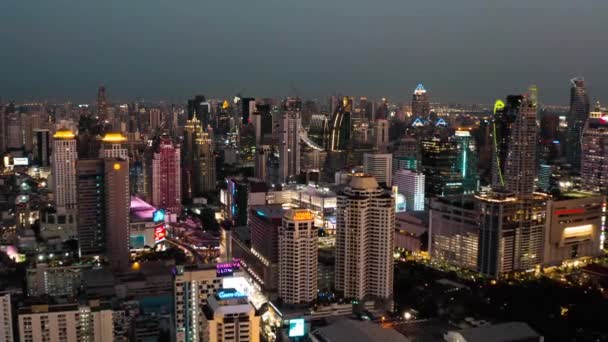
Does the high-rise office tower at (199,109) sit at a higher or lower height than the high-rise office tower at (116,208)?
higher

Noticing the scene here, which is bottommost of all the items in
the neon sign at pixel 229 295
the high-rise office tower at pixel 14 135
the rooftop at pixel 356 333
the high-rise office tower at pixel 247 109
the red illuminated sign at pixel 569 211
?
the rooftop at pixel 356 333

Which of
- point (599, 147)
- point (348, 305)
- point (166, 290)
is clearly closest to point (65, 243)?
point (166, 290)

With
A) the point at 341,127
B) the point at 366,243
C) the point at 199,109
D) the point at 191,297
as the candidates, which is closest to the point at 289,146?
the point at 341,127

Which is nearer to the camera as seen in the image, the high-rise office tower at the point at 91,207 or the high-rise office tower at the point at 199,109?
the high-rise office tower at the point at 91,207

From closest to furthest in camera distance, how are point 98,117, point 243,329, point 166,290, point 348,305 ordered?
point 243,329 → point 348,305 → point 166,290 → point 98,117

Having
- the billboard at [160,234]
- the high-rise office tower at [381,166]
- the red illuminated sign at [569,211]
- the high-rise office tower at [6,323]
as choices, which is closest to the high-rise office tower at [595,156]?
the red illuminated sign at [569,211]

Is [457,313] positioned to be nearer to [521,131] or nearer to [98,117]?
[521,131]

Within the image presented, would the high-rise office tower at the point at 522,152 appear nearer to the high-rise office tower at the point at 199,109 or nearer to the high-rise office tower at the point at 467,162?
the high-rise office tower at the point at 467,162
